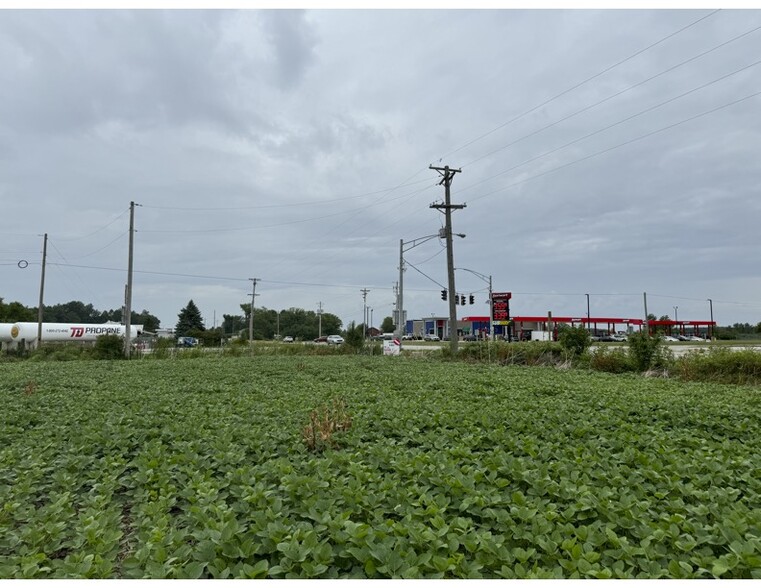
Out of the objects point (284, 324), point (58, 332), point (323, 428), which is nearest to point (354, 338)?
point (323, 428)

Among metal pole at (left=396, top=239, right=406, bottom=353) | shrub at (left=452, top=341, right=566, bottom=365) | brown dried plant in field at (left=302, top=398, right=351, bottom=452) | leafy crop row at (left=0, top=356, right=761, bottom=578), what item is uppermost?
metal pole at (left=396, top=239, right=406, bottom=353)

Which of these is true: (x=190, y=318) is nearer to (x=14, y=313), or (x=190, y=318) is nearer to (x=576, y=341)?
(x=14, y=313)

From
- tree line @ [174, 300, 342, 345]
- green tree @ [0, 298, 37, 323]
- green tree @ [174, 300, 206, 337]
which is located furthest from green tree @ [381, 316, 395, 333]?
green tree @ [0, 298, 37, 323]

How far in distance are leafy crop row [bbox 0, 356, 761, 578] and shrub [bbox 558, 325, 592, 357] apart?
1123 cm

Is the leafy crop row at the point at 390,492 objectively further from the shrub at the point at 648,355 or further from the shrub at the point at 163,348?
the shrub at the point at 163,348

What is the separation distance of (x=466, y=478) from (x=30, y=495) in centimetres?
354

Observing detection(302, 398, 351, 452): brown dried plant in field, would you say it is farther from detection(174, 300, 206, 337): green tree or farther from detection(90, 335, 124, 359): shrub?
detection(174, 300, 206, 337): green tree

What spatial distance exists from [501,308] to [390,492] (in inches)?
974

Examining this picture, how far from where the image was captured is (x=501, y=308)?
27047mm

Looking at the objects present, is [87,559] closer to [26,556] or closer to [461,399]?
[26,556]

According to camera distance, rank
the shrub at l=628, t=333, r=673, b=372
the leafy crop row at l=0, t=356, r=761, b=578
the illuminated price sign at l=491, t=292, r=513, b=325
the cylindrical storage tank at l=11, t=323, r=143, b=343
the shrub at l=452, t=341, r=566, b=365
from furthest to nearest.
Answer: the cylindrical storage tank at l=11, t=323, r=143, b=343 → the illuminated price sign at l=491, t=292, r=513, b=325 → the shrub at l=452, t=341, r=566, b=365 → the shrub at l=628, t=333, r=673, b=372 → the leafy crop row at l=0, t=356, r=761, b=578

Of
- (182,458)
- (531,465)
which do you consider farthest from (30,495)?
(531,465)

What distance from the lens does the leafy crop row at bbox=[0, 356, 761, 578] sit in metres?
2.43

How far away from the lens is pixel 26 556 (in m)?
2.59
